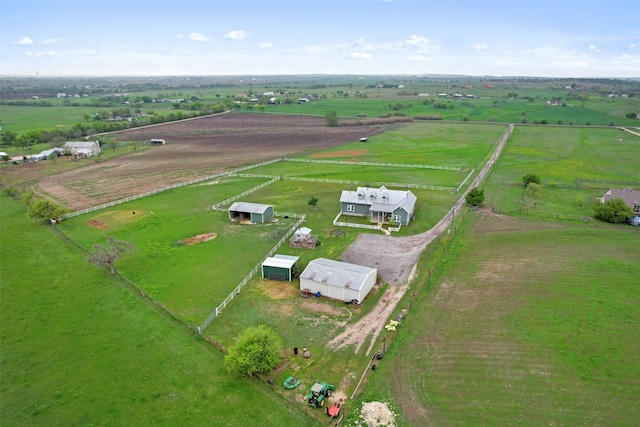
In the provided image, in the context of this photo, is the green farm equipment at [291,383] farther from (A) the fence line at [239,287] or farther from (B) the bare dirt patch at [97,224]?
(B) the bare dirt patch at [97,224]

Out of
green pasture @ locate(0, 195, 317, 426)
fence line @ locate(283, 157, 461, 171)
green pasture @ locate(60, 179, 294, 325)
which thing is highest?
fence line @ locate(283, 157, 461, 171)

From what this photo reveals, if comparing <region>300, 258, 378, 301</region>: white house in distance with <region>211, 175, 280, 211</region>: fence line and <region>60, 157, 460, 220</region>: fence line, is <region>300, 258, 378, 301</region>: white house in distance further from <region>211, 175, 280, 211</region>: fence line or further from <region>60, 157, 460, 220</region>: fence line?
<region>60, 157, 460, 220</region>: fence line

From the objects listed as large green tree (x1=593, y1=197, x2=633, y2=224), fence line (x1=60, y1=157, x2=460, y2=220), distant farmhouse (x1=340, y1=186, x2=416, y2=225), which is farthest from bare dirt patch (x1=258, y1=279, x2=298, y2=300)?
large green tree (x1=593, y1=197, x2=633, y2=224)

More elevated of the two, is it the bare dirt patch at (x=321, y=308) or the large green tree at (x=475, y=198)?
the large green tree at (x=475, y=198)

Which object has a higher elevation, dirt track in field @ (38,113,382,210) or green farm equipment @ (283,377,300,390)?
dirt track in field @ (38,113,382,210)

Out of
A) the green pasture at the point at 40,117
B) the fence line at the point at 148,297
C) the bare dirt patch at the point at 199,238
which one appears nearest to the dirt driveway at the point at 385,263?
the fence line at the point at 148,297

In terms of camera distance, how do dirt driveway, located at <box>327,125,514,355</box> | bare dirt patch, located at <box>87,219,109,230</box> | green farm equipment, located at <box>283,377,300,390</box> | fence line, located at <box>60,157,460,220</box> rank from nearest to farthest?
green farm equipment, located at <box>283,377,300,390</box>
dirt driveway, located at <box>327,125,514,355</box>
bare dirt patch, located at <box>87,219,109,230</box>
fence line, located at <box>60,157,460,220</box>

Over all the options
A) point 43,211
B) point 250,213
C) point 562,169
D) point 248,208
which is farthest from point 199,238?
point 562,169

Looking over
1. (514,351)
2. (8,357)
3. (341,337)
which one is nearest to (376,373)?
(341,337)
